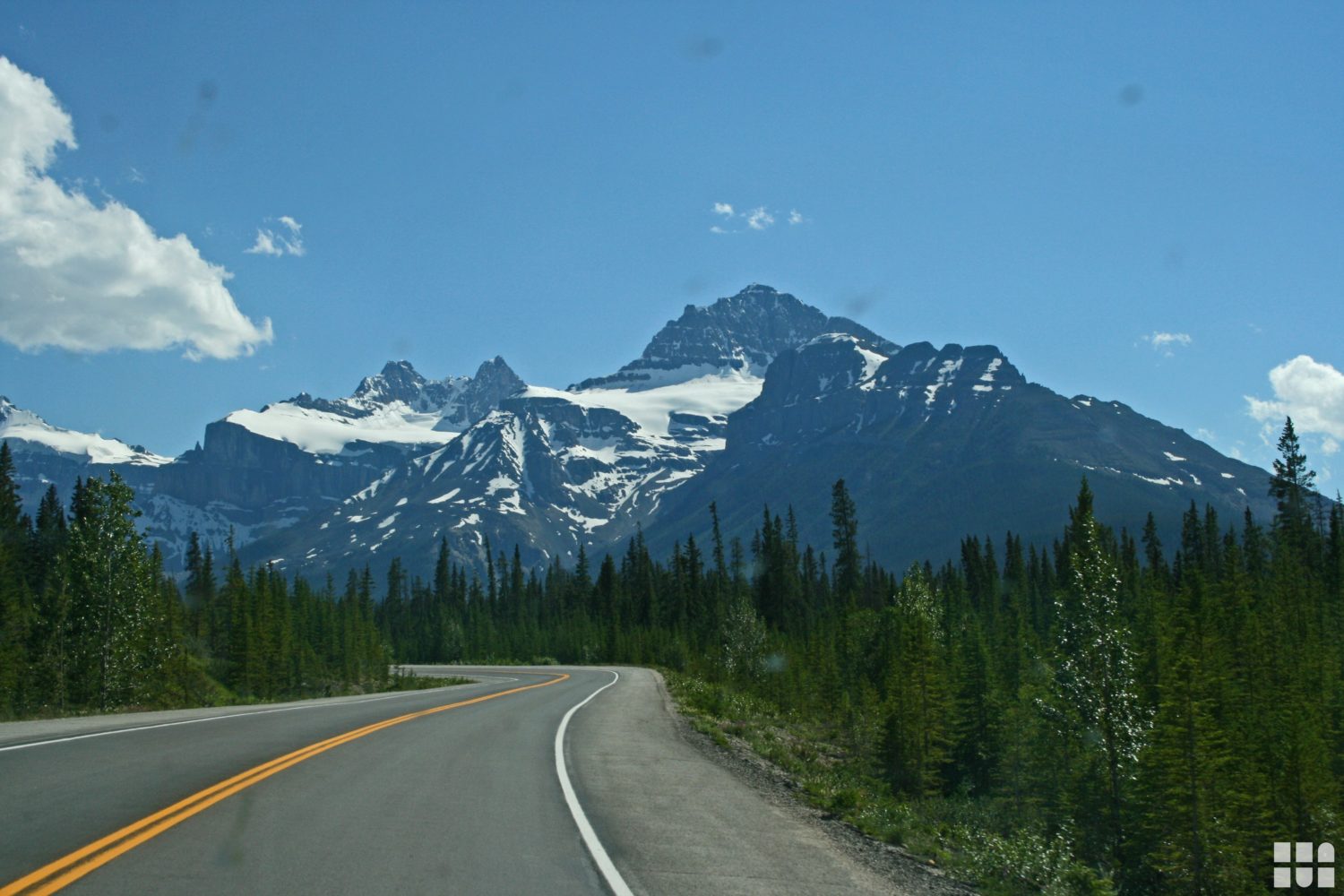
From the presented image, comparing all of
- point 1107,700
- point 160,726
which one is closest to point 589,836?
point 160,726

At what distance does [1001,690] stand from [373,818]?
47553 millimetres

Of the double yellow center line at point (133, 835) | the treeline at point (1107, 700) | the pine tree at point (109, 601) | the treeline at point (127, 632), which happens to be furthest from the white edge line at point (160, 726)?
the treeline at point (1107, 700)

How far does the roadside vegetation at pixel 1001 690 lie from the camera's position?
90.9 ft

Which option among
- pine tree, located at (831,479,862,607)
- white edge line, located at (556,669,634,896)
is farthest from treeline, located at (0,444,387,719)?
pine tree, located at (831,479,862,607)

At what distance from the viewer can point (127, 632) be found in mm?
34938

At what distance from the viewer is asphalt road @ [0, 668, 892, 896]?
8008mm

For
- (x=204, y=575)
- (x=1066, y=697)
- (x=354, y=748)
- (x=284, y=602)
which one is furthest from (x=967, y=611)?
(x=204, y=575)

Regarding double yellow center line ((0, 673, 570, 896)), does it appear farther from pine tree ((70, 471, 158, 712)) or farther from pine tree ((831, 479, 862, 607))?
pine tree ((831, 479, 862, 607))

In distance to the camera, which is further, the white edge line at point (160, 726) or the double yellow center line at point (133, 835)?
the white edge line at point (160, 726)

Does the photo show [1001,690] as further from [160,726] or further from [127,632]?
[160,726]

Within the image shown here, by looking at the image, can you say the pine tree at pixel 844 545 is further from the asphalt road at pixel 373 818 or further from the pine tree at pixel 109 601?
the asphalt road at pixel 373 818

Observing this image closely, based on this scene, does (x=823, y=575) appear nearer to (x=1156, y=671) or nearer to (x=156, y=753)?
(x=1156, y=671)

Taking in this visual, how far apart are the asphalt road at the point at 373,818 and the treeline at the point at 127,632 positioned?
491 inches

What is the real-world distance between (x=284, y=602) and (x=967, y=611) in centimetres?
5515
